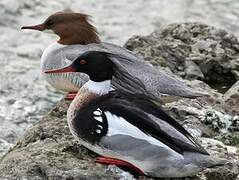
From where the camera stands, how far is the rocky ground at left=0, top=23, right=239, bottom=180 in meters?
5.46

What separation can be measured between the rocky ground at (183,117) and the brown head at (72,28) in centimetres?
66

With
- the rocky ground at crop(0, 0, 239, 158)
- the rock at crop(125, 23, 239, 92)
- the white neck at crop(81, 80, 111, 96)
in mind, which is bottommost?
the rocky ground at crop(0, 0, 239, 158)

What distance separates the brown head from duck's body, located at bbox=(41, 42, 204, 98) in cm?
11

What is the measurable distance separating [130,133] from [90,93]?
1.80ft

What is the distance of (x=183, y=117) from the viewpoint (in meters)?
6.55

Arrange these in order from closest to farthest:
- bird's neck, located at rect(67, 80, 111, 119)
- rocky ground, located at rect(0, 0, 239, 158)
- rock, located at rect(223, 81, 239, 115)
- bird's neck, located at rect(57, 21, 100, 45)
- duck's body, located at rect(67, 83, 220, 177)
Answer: duck's body, located at rect(67, 83, 220, 177)
bird's neck, located at rect(67, 80, 111, 119)
rock, located at rect(223, 81, 239, 115)
bird's neck, located at rect(57, 21, 100, 45)
rocky ground, located at rect(0, 0, 239, 158)

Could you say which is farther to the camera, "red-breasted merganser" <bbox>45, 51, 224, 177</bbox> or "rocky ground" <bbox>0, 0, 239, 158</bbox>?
"rocky ground" <bbox>0, 0, 239, 158</bbox>

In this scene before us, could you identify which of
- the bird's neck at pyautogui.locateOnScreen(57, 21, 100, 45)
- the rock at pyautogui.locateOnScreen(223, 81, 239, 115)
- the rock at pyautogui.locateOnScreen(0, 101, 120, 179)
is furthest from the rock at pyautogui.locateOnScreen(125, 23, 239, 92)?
the rock at pyautogui.locateOnScreen(0, 101, 120, 179)

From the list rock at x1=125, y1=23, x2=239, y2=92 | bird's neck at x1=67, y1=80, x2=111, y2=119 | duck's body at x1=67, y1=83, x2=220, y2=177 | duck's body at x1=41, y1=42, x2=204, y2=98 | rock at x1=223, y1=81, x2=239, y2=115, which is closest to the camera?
duck's body at x1=67, y1=83, x2=220, y2=177

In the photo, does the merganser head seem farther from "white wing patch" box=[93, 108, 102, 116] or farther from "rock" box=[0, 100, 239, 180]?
"rock" box=[0, 100, 239, 180]

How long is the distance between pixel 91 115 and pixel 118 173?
18.7 inches

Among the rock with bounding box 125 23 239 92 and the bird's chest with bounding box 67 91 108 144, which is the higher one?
the bird's chest with bounding box 67 91 108 144

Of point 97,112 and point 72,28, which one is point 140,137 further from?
point 72,28

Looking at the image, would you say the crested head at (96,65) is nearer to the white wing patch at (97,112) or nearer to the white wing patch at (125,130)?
the white wing patch at (97,112)
